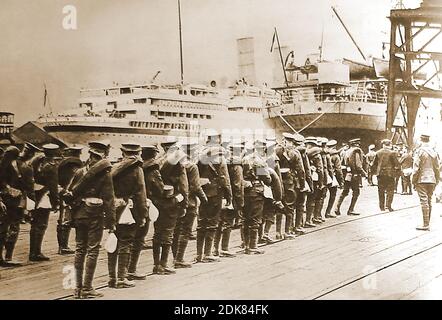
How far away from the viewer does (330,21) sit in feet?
19.0

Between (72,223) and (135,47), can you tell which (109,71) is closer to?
(135,47)

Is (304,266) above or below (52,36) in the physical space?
below

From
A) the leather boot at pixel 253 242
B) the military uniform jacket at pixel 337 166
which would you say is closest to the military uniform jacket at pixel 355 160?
the military uniform jacket at pixel 337 166

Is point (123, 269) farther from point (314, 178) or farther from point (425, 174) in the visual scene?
point (425, 174)

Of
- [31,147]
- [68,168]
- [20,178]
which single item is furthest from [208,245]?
[31,147]

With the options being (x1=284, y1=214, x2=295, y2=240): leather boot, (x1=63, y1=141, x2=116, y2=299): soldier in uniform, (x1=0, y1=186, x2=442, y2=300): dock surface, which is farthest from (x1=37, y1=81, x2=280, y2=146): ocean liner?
(x1=284, y1=214, x2=295, y2=240): leather boot

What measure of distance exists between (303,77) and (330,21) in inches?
27.7

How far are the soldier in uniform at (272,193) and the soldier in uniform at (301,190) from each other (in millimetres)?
533

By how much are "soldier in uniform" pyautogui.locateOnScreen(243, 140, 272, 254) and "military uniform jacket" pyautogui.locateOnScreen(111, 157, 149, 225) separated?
1517mm

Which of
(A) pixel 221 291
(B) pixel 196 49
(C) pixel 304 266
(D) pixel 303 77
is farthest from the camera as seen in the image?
(D) pixel 303 77

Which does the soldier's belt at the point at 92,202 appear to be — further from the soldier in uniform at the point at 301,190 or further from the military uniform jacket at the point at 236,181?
the soldier in uniform at the point at 301,190

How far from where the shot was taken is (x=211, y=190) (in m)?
5.18

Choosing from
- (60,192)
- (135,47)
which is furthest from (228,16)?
(60,192)

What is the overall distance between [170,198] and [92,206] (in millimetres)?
813
